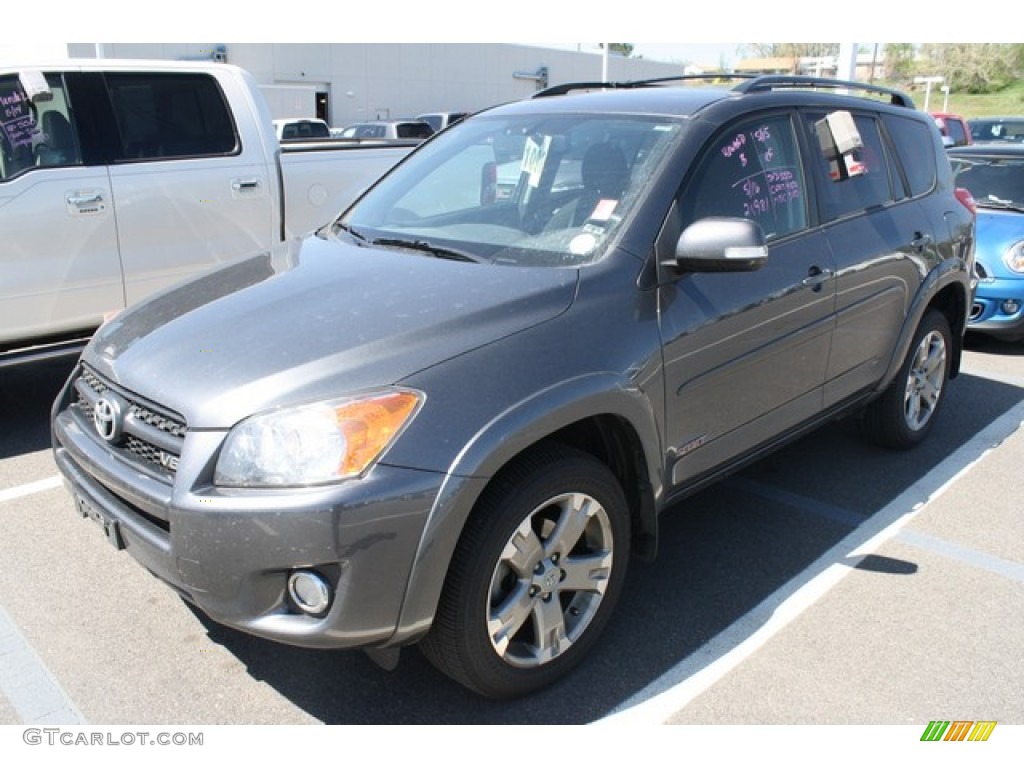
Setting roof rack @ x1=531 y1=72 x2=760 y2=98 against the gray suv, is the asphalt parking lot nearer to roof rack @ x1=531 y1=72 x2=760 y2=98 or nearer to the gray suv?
the gray suv

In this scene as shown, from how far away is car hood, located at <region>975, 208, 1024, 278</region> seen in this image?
273 inches

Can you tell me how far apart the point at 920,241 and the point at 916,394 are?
0.89 metres

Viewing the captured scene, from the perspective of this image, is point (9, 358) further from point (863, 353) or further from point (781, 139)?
point (863, 353)

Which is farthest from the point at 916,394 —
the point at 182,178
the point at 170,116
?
the point at 170,116

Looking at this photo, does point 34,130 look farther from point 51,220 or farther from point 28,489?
point 28,489

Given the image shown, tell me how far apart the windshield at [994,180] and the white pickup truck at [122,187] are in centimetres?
578

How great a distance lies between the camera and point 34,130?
5.02 m

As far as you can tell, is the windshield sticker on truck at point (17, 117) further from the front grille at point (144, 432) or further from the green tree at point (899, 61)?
the green tree at point (899, 61)

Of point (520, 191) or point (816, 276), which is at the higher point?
point (520, 191)

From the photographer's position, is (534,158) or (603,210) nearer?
(603,210)

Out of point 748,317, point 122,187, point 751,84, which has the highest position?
point 751,84

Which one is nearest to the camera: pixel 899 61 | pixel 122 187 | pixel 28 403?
Answer: pixel 122 187

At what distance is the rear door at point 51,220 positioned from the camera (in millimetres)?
4906

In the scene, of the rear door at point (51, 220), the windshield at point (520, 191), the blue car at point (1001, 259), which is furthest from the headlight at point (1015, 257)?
the rear door at point (51, 220)
